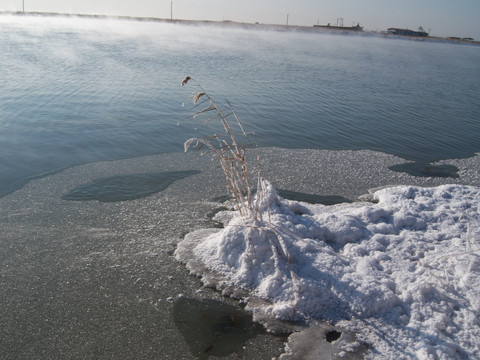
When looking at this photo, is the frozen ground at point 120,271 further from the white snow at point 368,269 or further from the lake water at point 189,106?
the lake water at point 189,106

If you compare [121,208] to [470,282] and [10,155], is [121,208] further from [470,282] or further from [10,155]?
[470,282]

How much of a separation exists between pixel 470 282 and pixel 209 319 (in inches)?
75.5

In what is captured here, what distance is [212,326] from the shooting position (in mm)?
2834

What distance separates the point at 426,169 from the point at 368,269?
3.74 m

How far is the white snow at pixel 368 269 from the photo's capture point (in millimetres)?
2701

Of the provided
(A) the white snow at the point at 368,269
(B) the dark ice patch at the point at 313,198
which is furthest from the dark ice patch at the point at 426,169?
(A) the white snow at the point at 368,269

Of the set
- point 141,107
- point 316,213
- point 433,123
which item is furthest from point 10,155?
point 433,123

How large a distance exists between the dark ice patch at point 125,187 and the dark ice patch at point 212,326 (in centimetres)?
208

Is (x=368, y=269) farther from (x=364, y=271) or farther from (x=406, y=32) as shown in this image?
(x=406, y=32)

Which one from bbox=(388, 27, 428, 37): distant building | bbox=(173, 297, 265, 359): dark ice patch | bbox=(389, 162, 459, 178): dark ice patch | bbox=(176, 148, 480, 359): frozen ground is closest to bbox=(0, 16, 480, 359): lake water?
bbox=(173, 297, 265, 359): dark ice patch

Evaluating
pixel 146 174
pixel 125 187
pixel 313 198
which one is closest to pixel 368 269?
pixel 313 198

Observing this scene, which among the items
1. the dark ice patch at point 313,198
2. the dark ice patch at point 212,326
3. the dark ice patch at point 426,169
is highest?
the dark ice patch at point 426,169

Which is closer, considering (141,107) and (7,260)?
(7,260)

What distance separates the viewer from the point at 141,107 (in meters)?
9.09
